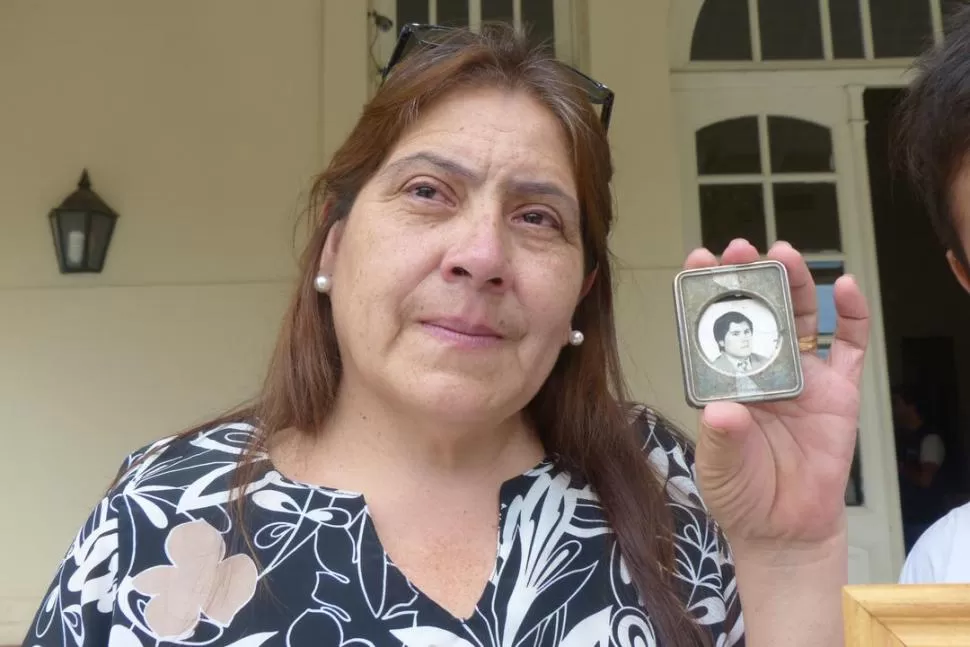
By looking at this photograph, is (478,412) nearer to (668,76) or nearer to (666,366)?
(666,366)

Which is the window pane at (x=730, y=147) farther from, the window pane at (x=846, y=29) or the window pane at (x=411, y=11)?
the window pane at (x=411, y=11)

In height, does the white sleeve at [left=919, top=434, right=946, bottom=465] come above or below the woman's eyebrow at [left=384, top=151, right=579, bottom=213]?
below

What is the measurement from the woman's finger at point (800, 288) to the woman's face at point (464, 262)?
33cm

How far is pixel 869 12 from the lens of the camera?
364cm

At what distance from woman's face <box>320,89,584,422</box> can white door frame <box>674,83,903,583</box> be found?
8.08 feet

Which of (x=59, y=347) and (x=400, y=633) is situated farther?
(x=59, y=347)

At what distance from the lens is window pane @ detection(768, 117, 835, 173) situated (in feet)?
11.8

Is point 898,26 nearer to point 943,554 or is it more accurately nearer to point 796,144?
point 796,144

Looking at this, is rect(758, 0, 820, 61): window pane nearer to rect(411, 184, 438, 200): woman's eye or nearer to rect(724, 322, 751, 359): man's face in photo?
rect(411, 184, 438, 200): woman's eye

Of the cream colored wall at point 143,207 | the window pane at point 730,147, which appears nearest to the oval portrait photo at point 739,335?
the cream colored wall at point 143,207

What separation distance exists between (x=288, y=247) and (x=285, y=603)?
2.46 meters

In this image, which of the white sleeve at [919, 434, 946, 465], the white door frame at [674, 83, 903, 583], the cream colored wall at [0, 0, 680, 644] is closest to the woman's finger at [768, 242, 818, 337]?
the cream colored wall at [0, 0, 680, 644]

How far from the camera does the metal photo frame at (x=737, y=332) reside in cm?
85

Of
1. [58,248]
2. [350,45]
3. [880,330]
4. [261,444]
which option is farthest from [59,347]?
[880,330]
